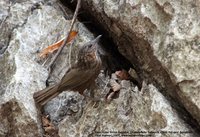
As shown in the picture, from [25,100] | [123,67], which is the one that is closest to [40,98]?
[25,100]

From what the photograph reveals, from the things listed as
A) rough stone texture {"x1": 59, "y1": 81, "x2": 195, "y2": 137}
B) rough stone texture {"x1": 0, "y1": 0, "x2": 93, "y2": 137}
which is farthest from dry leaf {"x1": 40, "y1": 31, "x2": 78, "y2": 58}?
rough stone texture {"x1": 59, "y1": 81, "x2": 195, "y2": 137}

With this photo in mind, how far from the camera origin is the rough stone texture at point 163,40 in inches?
164

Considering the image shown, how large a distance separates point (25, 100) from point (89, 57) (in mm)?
876

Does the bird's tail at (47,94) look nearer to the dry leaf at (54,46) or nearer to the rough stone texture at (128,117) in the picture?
the rough stone texture at (128,117)

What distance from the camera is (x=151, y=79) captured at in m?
→ 4.75

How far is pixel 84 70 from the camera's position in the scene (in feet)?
17.5

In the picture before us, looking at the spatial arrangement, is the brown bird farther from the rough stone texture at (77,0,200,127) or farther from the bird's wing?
the rough stone texture at (77,0,200,127)

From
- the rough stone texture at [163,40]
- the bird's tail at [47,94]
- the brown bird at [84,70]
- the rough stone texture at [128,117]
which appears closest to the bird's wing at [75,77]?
the brown bird at [84,70]

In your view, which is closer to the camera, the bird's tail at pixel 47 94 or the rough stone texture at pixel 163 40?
the rough stone texture at pixel 163 40

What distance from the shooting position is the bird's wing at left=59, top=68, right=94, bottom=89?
5.19 m

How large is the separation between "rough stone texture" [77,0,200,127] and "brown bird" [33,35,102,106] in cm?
30

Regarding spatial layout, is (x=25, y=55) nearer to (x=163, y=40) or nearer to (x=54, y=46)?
(x=54, y=46)

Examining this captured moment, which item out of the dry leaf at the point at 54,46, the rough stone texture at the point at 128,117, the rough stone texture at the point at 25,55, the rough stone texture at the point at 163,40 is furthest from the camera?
the dry leaf at the point at 54,46

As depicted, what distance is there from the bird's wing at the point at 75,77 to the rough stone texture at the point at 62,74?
217 millimetres
